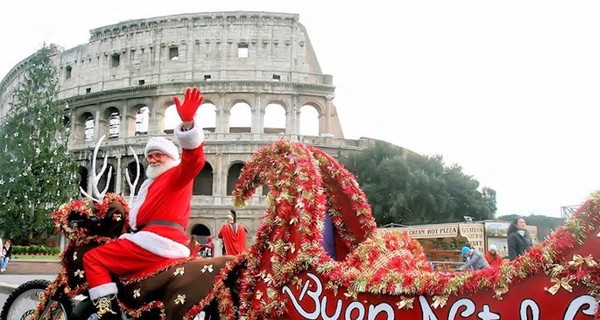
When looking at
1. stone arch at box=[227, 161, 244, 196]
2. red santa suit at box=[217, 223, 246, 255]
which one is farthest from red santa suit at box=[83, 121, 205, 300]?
stone arch at box=[227, 161, 244, 196]

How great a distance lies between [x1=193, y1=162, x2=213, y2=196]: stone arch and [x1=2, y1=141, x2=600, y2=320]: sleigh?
3529 centimetres

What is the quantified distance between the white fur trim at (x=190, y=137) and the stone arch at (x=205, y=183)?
36255 millimetres

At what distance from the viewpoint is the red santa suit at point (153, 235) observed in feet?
12.2

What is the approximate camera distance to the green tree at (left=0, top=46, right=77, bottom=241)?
30312mm

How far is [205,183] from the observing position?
3975 cm

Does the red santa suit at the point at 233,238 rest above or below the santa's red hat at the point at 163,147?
below

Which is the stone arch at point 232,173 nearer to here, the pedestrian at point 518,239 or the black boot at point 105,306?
the pedestrian at point 518,239

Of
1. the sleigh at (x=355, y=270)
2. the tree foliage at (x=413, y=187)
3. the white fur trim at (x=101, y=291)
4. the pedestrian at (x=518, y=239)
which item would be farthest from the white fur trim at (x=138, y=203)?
the tree foliage at (x=413, y=187)

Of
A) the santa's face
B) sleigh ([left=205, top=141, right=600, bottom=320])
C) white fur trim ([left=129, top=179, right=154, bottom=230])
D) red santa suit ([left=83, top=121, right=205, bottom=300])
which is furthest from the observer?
the santa's face

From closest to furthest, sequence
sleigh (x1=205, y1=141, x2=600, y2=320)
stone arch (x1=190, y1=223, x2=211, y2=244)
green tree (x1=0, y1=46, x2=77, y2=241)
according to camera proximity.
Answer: sleigh (x1=205, y1=141, x2=600, y2=320) < green tree (x1=0, y1=46, x2=77, y2=241) < stone arch (x1=190, y1=223, x2=211, y2=244)

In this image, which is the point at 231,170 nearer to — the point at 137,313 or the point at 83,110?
the point at 83,110

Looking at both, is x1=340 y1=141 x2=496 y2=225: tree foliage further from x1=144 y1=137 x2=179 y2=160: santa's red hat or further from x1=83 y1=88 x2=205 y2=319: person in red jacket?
x1=83 y1=88 x2=205 y2=319: person in red jacket

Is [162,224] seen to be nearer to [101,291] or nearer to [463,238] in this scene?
[101,291]

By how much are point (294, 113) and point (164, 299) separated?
36.7 metres
